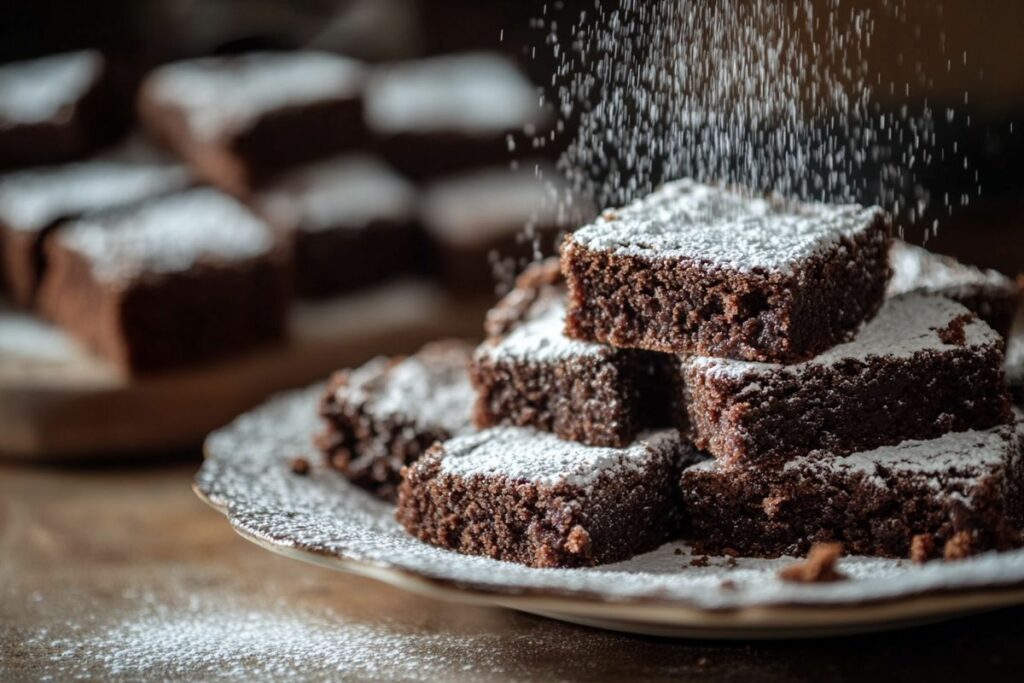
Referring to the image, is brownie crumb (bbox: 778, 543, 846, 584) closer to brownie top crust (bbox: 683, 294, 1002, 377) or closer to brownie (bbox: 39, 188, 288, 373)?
brownie top crust (bbox: 683, 294, 1002, 377)

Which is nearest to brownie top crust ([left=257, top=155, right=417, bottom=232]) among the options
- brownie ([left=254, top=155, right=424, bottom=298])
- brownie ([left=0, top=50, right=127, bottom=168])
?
brownie ([left=254, top=155, right=424, bottom=298])

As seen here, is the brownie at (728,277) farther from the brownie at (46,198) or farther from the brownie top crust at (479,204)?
the brownie at (46,198)

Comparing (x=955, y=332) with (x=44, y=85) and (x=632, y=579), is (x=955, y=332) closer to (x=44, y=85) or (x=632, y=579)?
(x=632, y=579)

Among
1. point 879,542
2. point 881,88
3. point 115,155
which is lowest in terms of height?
point 879,542

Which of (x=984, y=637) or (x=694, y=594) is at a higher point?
(x=694, y=594)

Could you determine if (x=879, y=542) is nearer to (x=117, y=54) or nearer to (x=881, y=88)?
(x=881, y=88)

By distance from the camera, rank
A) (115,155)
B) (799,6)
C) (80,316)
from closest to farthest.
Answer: (799,6), (80,316), (115,155)

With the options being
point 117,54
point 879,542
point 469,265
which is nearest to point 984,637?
point 879,542
